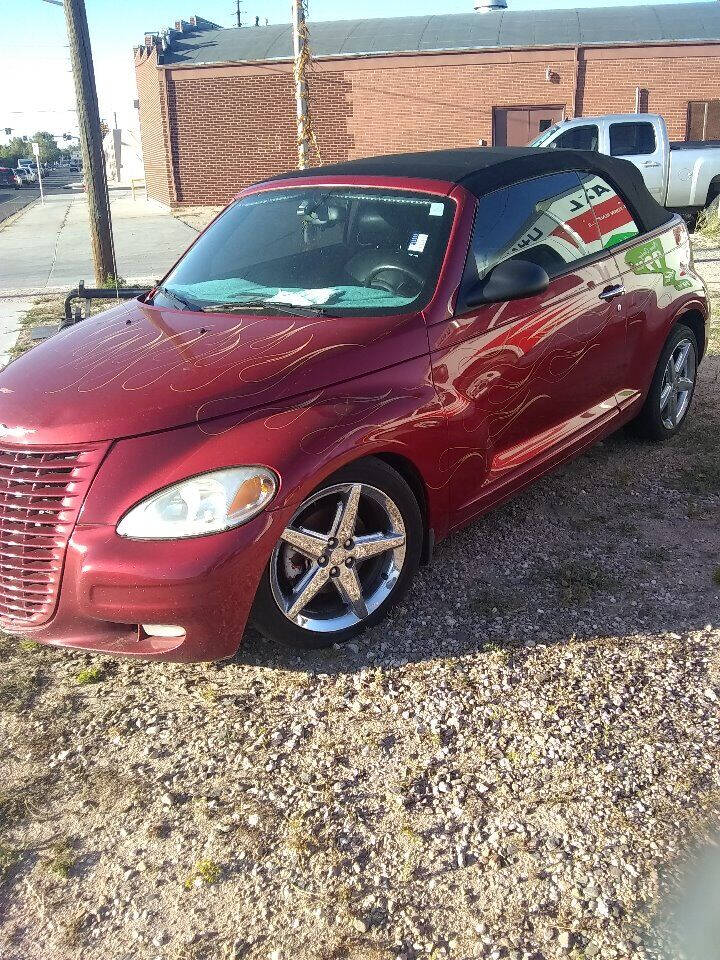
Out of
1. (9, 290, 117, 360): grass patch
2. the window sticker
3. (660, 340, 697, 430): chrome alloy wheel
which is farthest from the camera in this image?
(9, 290, 117, 360): grass patch

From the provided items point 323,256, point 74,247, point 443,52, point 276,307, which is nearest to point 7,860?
point 276,307

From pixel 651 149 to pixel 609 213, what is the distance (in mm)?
12250

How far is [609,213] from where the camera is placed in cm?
458

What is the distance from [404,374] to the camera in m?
3.32

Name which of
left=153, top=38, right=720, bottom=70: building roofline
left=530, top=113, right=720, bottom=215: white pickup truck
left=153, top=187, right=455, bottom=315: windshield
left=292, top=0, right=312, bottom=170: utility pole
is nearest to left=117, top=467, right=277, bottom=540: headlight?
left=153, top=187, right=455, bottom=315: windshield

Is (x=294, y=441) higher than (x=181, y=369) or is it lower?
lower

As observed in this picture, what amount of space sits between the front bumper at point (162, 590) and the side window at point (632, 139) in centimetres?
1454

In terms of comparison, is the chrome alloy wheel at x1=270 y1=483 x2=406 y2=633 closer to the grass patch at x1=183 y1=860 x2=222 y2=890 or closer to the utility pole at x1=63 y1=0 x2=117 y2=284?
the grass patch at x1=183 y1=860 x2=222 y2=890

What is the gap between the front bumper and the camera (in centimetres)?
276

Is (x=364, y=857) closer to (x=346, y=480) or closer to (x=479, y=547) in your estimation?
(x=346, y=480)

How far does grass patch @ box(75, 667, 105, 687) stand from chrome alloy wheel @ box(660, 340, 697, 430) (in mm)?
3477

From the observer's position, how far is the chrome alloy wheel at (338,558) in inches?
122

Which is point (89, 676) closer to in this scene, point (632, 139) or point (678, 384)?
point (678, 384)

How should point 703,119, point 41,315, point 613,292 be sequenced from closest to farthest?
point 613,292, point 41,315, point 703,119
